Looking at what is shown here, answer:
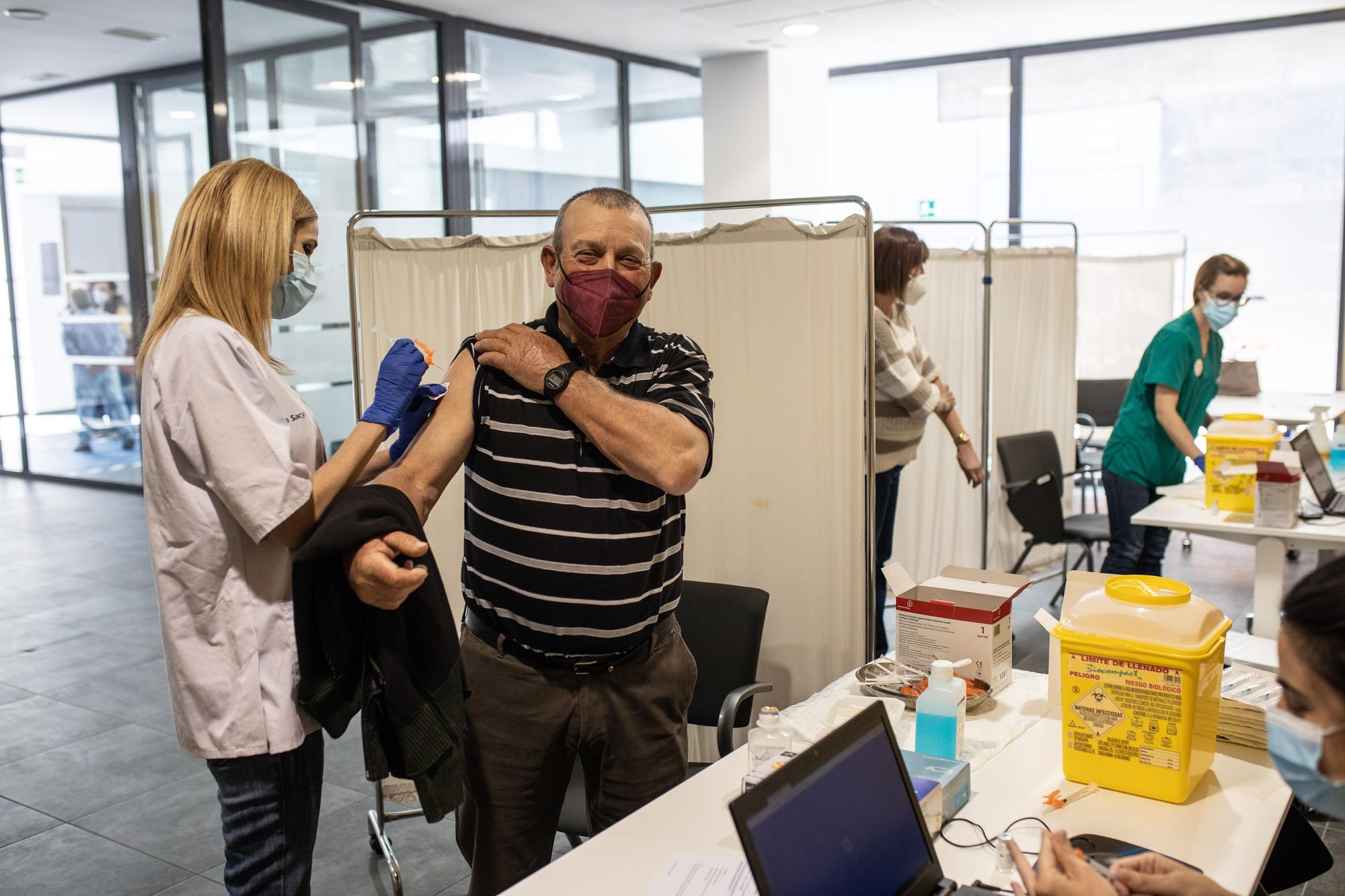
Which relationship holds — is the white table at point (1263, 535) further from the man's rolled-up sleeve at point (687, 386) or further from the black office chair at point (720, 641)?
the man's rolled-up sleeve at point (687, 386)

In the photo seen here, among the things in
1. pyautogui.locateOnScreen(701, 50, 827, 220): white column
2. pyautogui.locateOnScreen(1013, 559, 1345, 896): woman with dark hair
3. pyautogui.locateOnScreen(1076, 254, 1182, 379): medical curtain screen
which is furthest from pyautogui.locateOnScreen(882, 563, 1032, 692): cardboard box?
pyautogui.locateOnScreen(701, 50, 827, 220): white column

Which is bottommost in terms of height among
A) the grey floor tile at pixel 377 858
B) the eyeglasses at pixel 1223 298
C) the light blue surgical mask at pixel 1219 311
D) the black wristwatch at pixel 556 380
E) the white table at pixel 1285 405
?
the grey floor tile at pixel 377 858

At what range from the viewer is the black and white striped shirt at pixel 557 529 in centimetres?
173

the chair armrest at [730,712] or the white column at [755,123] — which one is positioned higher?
the white column at [755,123]

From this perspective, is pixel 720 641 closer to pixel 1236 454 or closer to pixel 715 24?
pixel 1236 454

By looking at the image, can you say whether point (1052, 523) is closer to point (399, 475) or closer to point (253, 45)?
point (399, 475)

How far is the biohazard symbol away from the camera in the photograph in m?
1.63

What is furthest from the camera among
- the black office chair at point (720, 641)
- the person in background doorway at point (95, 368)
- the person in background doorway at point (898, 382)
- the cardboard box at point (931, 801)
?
the person in background doorway at point (95, 368)

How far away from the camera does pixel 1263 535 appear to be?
3.41 m

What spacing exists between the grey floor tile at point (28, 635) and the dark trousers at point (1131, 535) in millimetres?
4299

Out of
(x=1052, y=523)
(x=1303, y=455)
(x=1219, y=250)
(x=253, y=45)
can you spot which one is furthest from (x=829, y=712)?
(x=1219, y=250)

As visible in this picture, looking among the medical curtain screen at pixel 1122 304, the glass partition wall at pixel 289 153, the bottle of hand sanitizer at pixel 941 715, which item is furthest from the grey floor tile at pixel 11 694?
the medical curtain screen at pixel 1122 304

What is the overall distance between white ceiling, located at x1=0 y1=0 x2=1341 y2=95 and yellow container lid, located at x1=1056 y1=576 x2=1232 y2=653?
16.2ft

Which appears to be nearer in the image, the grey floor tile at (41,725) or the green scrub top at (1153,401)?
the grey floor tile at (41,725)
